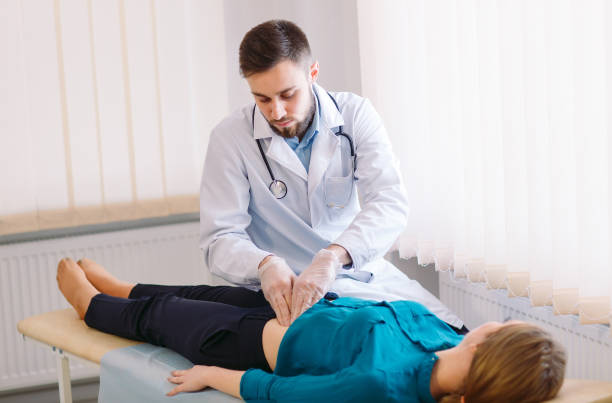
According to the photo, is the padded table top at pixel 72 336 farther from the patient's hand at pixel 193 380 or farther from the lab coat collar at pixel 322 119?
the lab coat collar at pixel 322 119

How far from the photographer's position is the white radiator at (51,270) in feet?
9.25

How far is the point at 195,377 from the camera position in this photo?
1612 millimetres

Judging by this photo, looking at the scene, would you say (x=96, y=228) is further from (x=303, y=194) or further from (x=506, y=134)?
(x=506, y=134)

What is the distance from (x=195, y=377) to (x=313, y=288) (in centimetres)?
33

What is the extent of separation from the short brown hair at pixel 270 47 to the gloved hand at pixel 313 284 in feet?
1.63

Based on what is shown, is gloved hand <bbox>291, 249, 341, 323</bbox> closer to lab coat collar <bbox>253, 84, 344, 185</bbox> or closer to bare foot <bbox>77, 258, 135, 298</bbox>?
lab coat collar <bbox>253, 84, 344, 185</bbox>

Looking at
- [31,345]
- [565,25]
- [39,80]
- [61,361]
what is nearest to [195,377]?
[61,361]

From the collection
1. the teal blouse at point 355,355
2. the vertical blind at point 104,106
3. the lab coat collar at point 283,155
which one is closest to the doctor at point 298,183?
the lab coat collar at point 283,155

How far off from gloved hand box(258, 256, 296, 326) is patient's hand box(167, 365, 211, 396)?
206 mm

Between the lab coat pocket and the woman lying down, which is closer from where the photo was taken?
the woman lying down

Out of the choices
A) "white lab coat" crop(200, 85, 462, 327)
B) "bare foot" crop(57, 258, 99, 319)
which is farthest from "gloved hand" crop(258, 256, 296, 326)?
"bare foot" crop(57, 258, 99, 319)

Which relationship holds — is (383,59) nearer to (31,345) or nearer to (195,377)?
(195,377)

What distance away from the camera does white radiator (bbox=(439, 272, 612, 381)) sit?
1.92 metres

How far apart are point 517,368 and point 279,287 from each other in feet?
2.09
